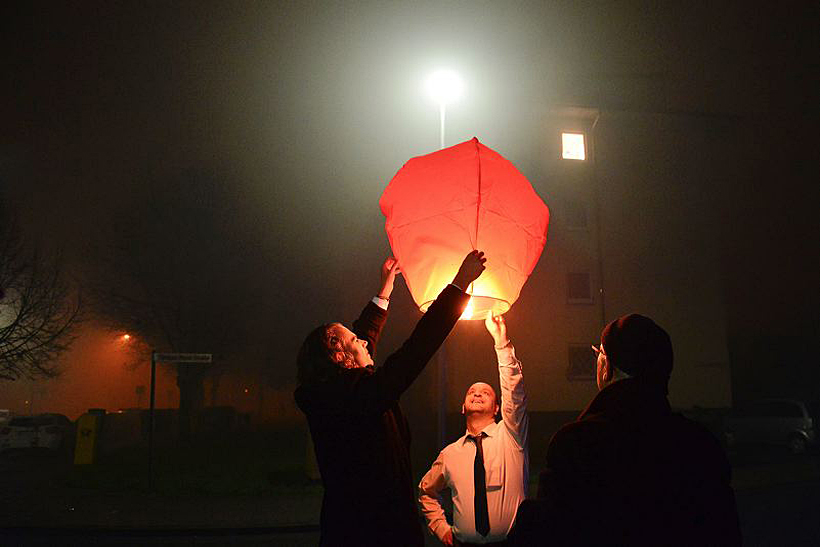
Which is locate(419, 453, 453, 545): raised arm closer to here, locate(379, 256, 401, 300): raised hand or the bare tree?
locate(379, 256, 401, 300): raised hand

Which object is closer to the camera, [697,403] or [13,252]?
[13,252]

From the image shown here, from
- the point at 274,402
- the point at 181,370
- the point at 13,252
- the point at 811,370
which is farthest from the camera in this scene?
the point at 274,402

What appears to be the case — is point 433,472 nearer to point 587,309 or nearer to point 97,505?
point 97,505

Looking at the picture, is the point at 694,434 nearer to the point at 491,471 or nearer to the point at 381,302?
the point at 381,302

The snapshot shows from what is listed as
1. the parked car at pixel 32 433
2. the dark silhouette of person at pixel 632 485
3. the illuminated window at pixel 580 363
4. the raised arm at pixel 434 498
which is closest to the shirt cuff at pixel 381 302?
the raised arm at pixel 434 498

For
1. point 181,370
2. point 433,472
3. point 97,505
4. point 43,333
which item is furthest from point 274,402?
point 433,472

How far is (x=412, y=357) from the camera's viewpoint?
6.79 feet

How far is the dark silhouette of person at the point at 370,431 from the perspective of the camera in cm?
211

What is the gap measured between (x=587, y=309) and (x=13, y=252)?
57.4 feet

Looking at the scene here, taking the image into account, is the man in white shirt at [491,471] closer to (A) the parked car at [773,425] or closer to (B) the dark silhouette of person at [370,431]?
(B) the dark silhouette of person at [370,431]

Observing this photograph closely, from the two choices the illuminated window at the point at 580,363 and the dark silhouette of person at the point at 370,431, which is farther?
the illuminated window at the point at 580,363

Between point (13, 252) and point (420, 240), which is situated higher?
point (13, 252)

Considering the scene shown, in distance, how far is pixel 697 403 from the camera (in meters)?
20.5

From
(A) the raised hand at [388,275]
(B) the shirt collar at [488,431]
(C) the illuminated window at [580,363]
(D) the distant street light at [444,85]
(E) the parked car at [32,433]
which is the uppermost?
(D) the distant street light at [444,85]
